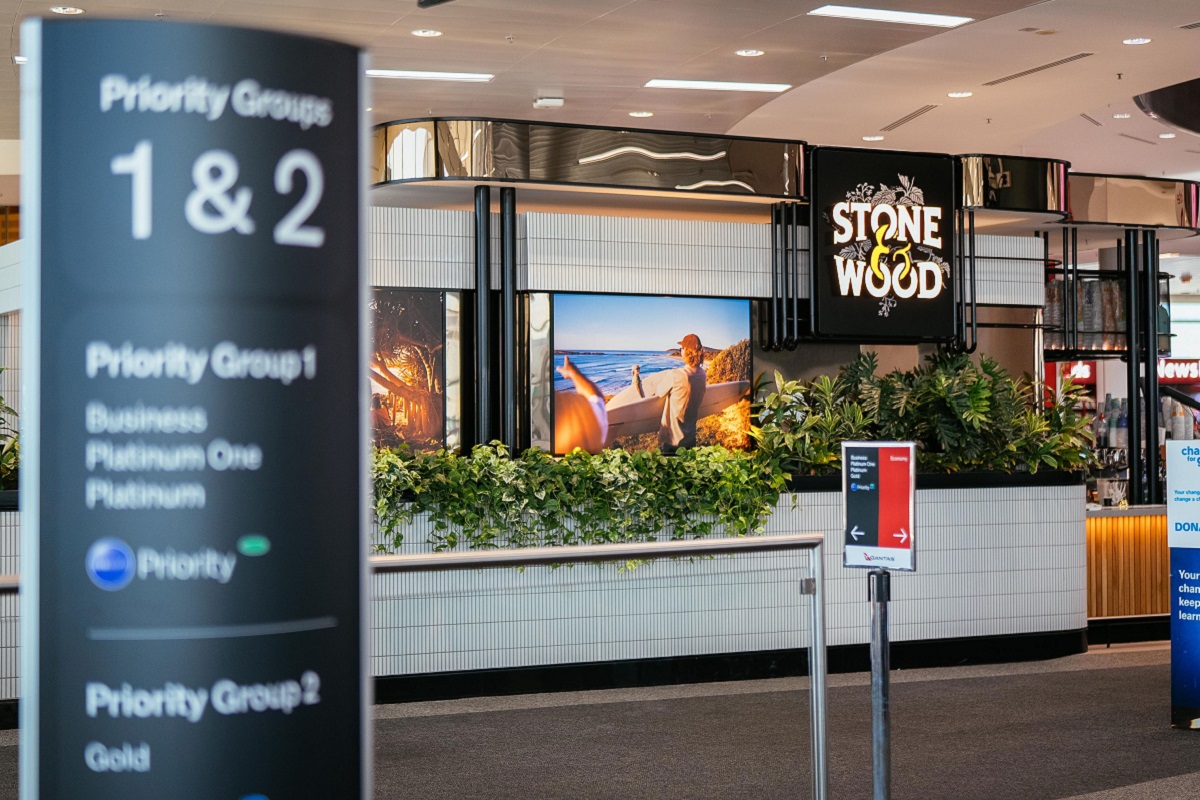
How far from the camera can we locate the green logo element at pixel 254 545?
176cm

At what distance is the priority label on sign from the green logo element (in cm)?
238

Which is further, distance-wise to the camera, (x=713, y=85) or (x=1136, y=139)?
(x=1136, y=139)

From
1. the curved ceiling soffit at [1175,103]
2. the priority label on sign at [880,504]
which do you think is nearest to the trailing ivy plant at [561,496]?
the priority label on sign at [880,504]

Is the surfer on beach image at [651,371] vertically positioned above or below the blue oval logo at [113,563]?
above

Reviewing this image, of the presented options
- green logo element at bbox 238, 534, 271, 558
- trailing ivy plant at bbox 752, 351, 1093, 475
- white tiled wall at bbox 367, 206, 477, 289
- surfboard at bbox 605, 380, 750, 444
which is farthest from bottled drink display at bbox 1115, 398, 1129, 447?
green logo element at bbox 238, 534, 271, 558

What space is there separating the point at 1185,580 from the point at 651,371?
386 centimetres

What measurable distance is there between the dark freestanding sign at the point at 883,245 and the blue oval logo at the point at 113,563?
24.3ft

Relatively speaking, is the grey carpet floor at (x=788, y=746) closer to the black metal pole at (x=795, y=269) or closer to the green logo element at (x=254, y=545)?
the black metal pole at (x=795, y=269)

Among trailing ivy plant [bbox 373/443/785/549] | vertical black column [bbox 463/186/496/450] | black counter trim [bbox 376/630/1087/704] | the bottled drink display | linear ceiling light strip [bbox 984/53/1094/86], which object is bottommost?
black counter trim [bbox 376/630/1087/704]

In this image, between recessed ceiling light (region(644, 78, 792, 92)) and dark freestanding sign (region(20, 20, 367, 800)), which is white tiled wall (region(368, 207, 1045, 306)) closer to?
recessed ceiling light (region(644, 78, 792, 92))

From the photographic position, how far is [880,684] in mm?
3930

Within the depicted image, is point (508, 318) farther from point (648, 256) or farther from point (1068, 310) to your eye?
point (1068, 310)

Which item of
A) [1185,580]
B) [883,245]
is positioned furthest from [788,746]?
[883,245]

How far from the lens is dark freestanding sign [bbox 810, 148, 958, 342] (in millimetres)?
8828
